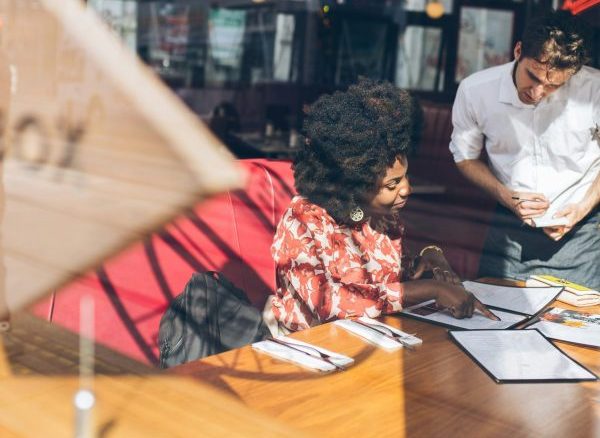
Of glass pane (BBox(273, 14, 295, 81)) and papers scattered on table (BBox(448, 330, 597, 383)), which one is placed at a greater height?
glass pane (BBox(273, 14, 295, 81))

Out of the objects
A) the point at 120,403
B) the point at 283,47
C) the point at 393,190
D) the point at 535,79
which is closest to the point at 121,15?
the point at 283,47

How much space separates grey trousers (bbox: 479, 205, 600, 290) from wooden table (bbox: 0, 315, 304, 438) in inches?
65.9

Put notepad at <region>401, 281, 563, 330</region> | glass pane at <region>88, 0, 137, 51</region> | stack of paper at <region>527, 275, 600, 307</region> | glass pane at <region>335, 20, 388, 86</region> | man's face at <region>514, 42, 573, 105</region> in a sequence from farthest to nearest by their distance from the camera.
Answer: glass pane at <region>88, 0, 137, 51</region>, glass pane at <region>335, 20, 388, 86</region>, man's face at <region>514, 42, 573, 105</region>, stack of paper at <region>527, 275, 600, 307</region>, notepad at <region>401, 281, 563, 330</region>

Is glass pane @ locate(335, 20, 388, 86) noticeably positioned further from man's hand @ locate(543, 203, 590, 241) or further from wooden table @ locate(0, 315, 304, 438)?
wooden table @ locate(0, 315, 304, 438)

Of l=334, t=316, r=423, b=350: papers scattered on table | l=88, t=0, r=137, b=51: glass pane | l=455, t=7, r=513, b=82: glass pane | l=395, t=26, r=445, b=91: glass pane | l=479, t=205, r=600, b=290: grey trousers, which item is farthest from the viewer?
l=88, t=0, r=137, b=51: glass pane

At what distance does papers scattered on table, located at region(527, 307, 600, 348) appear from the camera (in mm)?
2025

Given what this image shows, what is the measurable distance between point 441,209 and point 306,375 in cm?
422

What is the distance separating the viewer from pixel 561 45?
8.59ft

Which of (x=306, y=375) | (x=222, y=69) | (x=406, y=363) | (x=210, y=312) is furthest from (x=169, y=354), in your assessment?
(x=222, y=69)

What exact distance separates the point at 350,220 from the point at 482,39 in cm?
493

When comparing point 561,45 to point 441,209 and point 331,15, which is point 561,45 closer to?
point 441,209

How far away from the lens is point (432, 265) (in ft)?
8.66

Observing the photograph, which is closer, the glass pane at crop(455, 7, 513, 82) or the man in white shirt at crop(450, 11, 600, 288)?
the man in white shirt at crop(450, 11, 600, 288)

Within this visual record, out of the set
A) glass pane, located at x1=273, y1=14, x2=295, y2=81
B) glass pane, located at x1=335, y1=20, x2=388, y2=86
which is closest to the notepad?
glass pane, located at x1=335, y1=20, x2=388, y2=86
